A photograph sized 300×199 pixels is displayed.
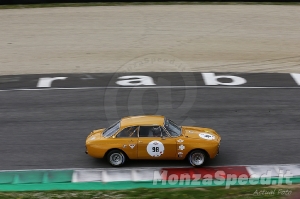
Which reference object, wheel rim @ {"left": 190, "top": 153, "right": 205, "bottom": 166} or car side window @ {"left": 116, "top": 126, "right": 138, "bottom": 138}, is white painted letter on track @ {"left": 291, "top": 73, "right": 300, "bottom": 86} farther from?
car side window @ {"left": 116, "top": 126, "right": 138, "bottom": 138}

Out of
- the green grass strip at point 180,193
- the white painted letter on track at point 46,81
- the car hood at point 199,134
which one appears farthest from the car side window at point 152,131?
the white painted letter on track at point 46,81

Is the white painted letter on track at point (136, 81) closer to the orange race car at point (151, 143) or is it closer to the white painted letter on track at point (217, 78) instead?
the white painted letter on track at point (217, 78)

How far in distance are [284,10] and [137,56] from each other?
37.5 feet

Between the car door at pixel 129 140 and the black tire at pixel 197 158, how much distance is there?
1.47 m

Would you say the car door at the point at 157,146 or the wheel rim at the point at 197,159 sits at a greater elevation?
the car door at the point at 157,146

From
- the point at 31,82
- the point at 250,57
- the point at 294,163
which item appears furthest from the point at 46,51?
the point at 294,163

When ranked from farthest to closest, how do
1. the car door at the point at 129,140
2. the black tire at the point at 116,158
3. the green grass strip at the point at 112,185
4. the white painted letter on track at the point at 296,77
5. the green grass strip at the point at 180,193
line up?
1. the white painted letter on track at the point at 296,77
2. the black tire at the point at 116,158
3. the car door at the point at 129,140
4. the green grass strip at the point at 112,185
5. the green grass strip at the point at 180,193

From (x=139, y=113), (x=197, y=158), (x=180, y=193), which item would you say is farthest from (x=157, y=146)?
(x=139, y=113)

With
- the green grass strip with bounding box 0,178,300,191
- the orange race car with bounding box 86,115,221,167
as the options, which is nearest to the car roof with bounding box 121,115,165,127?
the orange race car with bounding box 86,115,221,167

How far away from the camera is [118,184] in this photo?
40.0 ft

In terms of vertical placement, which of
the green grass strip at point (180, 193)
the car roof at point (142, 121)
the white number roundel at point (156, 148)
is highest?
the car roof at point (142, 121)

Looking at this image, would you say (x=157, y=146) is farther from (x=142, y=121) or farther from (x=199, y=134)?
(x=199, y=134)

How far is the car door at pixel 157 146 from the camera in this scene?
12.8 metres

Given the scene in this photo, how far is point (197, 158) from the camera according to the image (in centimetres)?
1290
